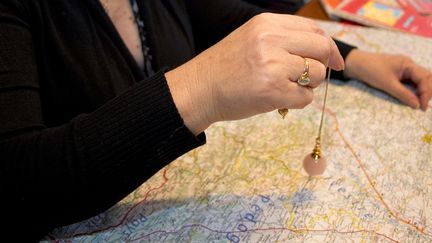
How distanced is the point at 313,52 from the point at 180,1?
1.46 ft

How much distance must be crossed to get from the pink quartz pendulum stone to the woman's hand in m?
0.17

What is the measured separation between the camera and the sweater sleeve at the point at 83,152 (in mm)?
493

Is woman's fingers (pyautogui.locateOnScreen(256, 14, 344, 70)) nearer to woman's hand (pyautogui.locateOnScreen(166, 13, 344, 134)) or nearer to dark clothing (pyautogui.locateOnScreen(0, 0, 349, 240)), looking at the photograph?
woman's hand (pyautogui.locateOnScreen(166, 13, 344, 134))

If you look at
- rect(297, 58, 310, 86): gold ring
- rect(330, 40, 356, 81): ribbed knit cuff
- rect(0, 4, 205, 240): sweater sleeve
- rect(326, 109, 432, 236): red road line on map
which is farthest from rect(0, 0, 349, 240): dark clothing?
rect(330, 40, 356, 81): ribbed knit cuff

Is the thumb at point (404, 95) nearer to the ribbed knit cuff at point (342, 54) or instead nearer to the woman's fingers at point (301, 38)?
the ribbed knit cuff at point (342, 54)

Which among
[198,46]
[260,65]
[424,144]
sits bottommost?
[424,144]

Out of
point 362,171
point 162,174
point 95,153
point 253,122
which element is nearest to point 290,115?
point 253,122

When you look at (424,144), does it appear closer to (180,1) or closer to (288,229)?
(288,229)

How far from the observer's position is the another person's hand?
31.8 inches

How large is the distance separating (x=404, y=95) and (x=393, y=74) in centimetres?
6

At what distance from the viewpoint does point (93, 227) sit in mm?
579

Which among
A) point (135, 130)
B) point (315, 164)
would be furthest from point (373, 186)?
point (135, 130)

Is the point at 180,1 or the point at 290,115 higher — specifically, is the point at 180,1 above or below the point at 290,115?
above

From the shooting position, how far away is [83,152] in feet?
1.62
